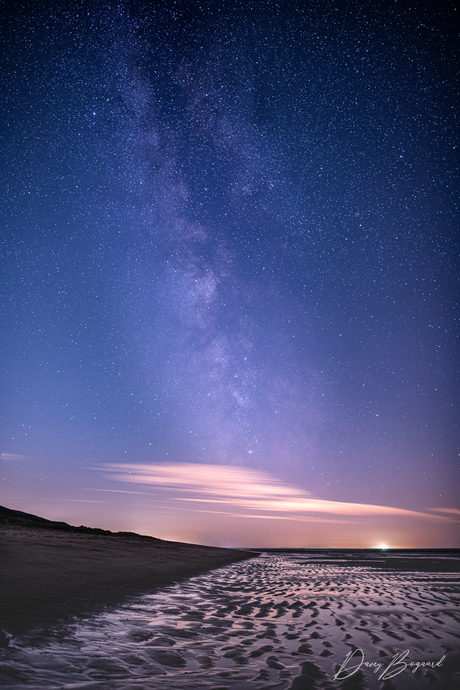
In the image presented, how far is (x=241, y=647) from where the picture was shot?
20.6ft

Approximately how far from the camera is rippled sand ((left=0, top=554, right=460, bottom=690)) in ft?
15.8

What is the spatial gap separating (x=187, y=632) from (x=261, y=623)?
169cm

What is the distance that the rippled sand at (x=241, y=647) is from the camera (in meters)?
4.80

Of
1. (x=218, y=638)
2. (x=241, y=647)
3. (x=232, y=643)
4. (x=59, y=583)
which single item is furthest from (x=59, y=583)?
(x=241, y=647)

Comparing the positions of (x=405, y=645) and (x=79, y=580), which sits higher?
(x=405, y=645)

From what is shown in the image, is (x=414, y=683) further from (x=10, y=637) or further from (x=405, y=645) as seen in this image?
(x=10, y=637)

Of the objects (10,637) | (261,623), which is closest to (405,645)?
(261,623)

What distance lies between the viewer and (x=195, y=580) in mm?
16281
